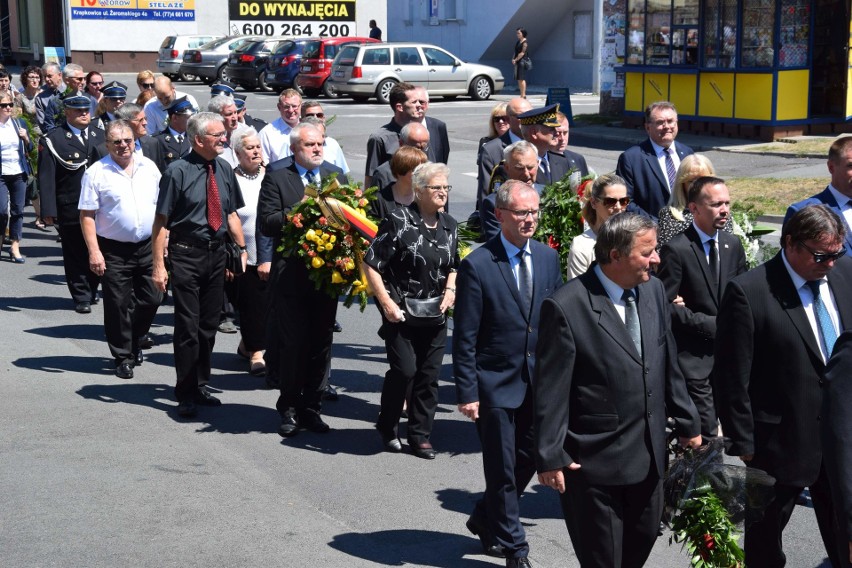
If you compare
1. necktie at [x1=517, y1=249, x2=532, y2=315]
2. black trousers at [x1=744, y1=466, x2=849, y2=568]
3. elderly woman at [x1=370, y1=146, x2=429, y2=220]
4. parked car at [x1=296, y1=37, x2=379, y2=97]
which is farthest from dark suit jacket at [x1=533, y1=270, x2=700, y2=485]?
parked car at [x1=296, y1=37, x2=379, y2=97]

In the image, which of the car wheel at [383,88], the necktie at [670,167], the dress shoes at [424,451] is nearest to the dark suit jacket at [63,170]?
the dress shoes at [424,451]

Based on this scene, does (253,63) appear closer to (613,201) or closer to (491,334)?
(613,201)

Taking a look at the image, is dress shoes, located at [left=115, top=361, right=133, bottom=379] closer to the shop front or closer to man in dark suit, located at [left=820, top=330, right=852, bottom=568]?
man in dark suit, located at [left=820, top=330, right=852, bottom=568]

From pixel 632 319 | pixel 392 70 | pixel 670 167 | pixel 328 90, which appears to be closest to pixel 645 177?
pixel 670 167

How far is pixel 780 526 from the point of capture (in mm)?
5164

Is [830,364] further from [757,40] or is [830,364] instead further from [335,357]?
[757,40]

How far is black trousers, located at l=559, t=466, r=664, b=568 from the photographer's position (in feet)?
15.5

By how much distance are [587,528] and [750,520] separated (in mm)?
695

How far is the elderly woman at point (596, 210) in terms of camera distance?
21.4 feet

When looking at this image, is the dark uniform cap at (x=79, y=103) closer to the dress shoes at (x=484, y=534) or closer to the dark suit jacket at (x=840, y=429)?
the dress shoes at (x=484, y=534)

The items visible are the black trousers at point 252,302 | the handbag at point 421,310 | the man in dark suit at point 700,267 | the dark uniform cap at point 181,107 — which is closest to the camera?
the man in dark suit at point 700,267

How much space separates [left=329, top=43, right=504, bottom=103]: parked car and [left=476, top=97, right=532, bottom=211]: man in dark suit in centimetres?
2438

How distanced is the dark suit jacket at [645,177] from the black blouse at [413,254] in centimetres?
156

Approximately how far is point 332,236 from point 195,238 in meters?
1.09
